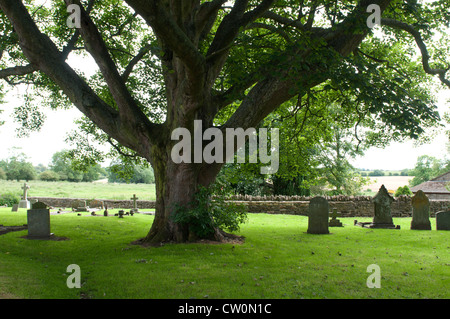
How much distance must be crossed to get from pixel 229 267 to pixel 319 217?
750cm

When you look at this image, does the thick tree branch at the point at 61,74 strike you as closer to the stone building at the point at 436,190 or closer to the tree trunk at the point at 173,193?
the tree trunk at the point at 173,193

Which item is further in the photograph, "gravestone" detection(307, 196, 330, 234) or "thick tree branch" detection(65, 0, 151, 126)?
"gravestone" detection(307, 196, 330, 234)

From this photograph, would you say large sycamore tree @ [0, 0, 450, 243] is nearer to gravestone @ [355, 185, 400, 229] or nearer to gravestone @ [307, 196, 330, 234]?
gravestone @ [307, 196, 330, 234]

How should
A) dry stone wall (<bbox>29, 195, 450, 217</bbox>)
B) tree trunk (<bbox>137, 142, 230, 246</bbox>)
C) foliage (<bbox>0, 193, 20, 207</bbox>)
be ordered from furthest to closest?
foliage (<bbox>0, 193, 20, 207</bbox>) < dry stone wall (<bbox>29, 195, 450, 217</bbox>) < tree trunk (<bbox>137, 142, 230, 246</bbox>)

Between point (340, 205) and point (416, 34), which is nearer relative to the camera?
point (416, 34)

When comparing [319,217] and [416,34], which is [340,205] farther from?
[416,34]

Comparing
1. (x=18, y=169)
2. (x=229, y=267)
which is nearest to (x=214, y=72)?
(x=229, y=267)

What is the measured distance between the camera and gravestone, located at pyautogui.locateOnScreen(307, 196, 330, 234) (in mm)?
14438

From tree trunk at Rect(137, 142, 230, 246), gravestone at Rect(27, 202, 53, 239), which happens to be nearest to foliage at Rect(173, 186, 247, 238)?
tree trunk at Rect(137, 142, 230, 246)

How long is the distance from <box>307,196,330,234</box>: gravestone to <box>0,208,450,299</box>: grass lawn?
1626 millimetres

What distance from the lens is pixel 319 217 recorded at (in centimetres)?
1447

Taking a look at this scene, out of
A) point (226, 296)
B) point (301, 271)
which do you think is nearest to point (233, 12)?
point (301, 271)

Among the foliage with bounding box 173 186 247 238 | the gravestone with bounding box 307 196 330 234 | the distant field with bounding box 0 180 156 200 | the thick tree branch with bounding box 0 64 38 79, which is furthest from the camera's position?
the distant field with bounding box 0 180 156 200
